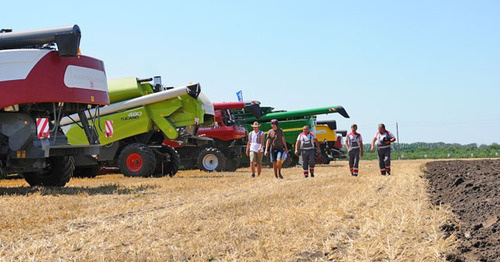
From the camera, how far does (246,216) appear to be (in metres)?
7.14

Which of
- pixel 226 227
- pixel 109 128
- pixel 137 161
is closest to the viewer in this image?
pixel 226 227

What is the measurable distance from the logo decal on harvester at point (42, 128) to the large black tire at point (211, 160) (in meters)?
9.75

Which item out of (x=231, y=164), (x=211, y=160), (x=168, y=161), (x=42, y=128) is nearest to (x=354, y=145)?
(x=168, y=161)

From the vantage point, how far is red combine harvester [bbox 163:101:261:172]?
20656mm

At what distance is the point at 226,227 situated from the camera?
6.26 m

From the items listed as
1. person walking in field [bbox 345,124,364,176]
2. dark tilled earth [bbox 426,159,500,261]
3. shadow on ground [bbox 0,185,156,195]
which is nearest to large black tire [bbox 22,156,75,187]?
shadow on ground [bbox 0,185,156,195]

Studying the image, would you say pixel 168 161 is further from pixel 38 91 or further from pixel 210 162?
pixel 38 91

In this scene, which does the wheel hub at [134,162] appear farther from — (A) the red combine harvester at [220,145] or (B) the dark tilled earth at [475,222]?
(B) the dark tilled earth at [475,222]

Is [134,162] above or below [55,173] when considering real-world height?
above

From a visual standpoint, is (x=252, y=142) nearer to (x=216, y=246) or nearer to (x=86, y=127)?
(x=86, y=127)

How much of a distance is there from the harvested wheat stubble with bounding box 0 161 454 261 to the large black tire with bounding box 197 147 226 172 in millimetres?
10386

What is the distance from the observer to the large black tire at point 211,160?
2053cm

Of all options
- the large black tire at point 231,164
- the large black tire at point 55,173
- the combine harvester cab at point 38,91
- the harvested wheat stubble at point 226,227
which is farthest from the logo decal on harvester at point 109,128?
the large black tire at point 231,164

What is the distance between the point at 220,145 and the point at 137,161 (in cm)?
604
